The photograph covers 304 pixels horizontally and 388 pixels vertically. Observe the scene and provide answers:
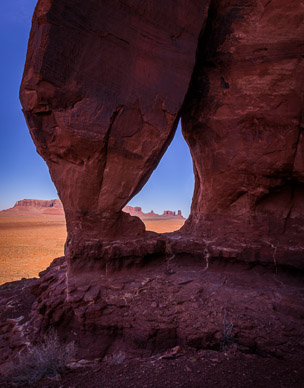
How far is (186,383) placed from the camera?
3.10m

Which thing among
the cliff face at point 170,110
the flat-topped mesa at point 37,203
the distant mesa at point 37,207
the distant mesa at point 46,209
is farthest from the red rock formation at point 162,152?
the flat-topped mesa at point 37,203

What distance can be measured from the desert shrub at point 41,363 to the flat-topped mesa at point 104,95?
1678 mm

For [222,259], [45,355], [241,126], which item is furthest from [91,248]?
[241,126]

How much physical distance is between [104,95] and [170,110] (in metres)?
1.36

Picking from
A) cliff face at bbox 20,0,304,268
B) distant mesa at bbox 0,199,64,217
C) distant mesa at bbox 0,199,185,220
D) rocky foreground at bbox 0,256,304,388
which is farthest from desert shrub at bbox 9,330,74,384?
distant mesa at bbox 0,199,64,217

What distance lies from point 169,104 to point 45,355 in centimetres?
503

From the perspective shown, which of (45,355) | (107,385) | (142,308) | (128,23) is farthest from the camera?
(128,23)

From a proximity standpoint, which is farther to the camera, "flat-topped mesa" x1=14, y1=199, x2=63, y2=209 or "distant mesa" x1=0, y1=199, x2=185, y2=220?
"flat-topped mesa" x1=14, y1=199, x2=63, y2=209

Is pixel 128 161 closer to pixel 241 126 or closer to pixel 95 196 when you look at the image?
pixel 95 196

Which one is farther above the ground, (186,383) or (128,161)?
(128,161)

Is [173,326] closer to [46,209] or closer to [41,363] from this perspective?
[41,363]

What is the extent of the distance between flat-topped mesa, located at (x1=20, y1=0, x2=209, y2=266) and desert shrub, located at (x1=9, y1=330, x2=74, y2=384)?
1678 mm

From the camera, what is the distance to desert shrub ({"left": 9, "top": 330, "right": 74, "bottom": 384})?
12.3 feet

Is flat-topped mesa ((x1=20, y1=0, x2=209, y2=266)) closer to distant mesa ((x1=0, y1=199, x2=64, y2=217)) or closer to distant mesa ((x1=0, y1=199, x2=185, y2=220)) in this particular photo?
distant mesa ((x1=0, y1=199, x2=185, y2=220))
